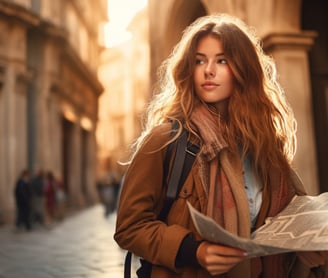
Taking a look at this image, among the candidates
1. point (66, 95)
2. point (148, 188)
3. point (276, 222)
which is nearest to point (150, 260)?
point (148, 188)

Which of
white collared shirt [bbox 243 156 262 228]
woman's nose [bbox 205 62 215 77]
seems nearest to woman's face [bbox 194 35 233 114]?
woman's nose [bbox 205 62 215 77]

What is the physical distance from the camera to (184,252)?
171 centimetres

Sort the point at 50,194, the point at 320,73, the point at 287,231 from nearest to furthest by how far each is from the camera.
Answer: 1. the point at 287,231
2. the point at 320,73
3. the point at 50,194

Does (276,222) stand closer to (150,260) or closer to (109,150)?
(150,260)

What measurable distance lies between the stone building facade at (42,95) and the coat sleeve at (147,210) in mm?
17180

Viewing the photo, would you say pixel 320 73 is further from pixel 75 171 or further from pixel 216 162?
pixel 75 171

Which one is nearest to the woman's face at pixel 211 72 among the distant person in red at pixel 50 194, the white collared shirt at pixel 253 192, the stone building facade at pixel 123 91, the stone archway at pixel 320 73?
the white collared shirt at pixel 253 192

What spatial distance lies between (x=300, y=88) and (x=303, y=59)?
1.46 feet

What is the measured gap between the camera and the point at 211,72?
1919mm

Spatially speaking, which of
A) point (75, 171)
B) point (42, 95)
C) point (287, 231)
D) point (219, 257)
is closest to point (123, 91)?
point (75, 171)

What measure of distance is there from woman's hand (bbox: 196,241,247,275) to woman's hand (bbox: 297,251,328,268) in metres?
0.41

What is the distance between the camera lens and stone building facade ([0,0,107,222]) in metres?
19.1

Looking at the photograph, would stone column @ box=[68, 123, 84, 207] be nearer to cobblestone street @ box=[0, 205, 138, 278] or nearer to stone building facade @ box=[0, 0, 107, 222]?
stone building facade @ box=[0, 0, 107, 222]

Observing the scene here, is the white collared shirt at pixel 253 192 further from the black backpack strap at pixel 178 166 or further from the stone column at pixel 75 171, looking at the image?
the stone column at pixel 75 171
